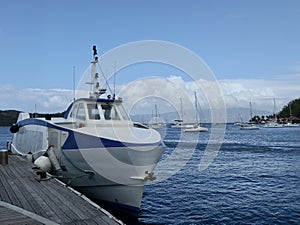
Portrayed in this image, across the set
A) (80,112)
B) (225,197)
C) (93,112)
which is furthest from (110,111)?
(225,197)

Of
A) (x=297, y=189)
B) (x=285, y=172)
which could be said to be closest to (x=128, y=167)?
(x=297, y=189)

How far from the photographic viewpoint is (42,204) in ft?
28.2

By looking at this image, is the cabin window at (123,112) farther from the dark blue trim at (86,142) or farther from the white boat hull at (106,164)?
the dark blue trim at (86,142)

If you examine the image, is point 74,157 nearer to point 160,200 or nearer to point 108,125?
point 108,125

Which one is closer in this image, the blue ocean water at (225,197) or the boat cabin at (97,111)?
the blue ocean water at (225,197)

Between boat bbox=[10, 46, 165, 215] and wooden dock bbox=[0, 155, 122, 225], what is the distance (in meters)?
1.31

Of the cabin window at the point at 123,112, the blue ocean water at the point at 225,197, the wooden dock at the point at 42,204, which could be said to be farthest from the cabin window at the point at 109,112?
the blue ocean water at the point at 225,197

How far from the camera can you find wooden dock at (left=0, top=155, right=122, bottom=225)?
285 inches

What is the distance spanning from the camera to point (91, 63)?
15766mm

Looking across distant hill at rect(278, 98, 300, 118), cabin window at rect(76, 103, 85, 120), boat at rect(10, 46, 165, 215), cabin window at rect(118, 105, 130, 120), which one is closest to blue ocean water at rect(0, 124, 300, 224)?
boat at rect(10, 46, 165, 215)

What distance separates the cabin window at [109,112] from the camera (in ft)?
45.6

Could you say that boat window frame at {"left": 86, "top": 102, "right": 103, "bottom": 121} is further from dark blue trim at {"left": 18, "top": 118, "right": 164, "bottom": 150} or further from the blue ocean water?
the blue ocean water

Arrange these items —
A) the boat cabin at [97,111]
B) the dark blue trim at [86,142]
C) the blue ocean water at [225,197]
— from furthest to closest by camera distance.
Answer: the boat cabin at [97,111] → the blue ocean water at [225,197] → the dark blue trim at [86,142]

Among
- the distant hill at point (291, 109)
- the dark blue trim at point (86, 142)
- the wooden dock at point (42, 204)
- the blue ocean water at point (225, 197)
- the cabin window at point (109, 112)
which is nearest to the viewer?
the wooden dock at point (42, 204)
